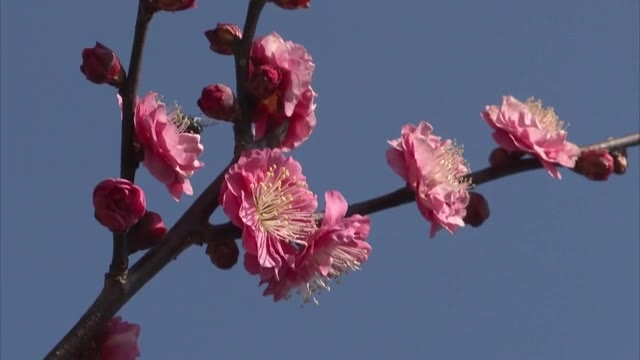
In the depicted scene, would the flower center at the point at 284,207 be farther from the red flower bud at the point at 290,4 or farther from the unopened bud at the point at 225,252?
the red flower bud at the point at 290,4

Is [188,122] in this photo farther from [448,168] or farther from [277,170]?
[448,168]

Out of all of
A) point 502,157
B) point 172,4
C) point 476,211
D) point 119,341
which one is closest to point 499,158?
point 502,157

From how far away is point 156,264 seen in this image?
1.78 m

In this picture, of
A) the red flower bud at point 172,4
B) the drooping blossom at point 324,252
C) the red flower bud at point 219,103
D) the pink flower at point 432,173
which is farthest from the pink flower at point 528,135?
the red flower bud at point 172,4

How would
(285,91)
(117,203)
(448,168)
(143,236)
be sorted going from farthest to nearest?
(448,168)
(285,91)
(143,236)
(117,203)

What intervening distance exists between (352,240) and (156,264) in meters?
0.37

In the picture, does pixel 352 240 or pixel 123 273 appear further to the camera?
pixel 352 240

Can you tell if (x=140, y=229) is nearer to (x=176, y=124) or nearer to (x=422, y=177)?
(x=176, y=124)

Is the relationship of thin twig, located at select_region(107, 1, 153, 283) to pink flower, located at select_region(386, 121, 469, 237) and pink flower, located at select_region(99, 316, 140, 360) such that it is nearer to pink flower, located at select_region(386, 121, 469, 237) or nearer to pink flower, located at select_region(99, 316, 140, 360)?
pink flower, located at select_region(99, 316, 140, 360)

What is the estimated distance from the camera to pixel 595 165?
2150 millimetres

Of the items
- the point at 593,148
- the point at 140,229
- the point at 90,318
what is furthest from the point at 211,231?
the point at 593,148

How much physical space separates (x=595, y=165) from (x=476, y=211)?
0.87 ft

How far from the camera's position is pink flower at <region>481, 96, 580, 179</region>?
214cm

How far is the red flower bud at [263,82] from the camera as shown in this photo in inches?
75.9
